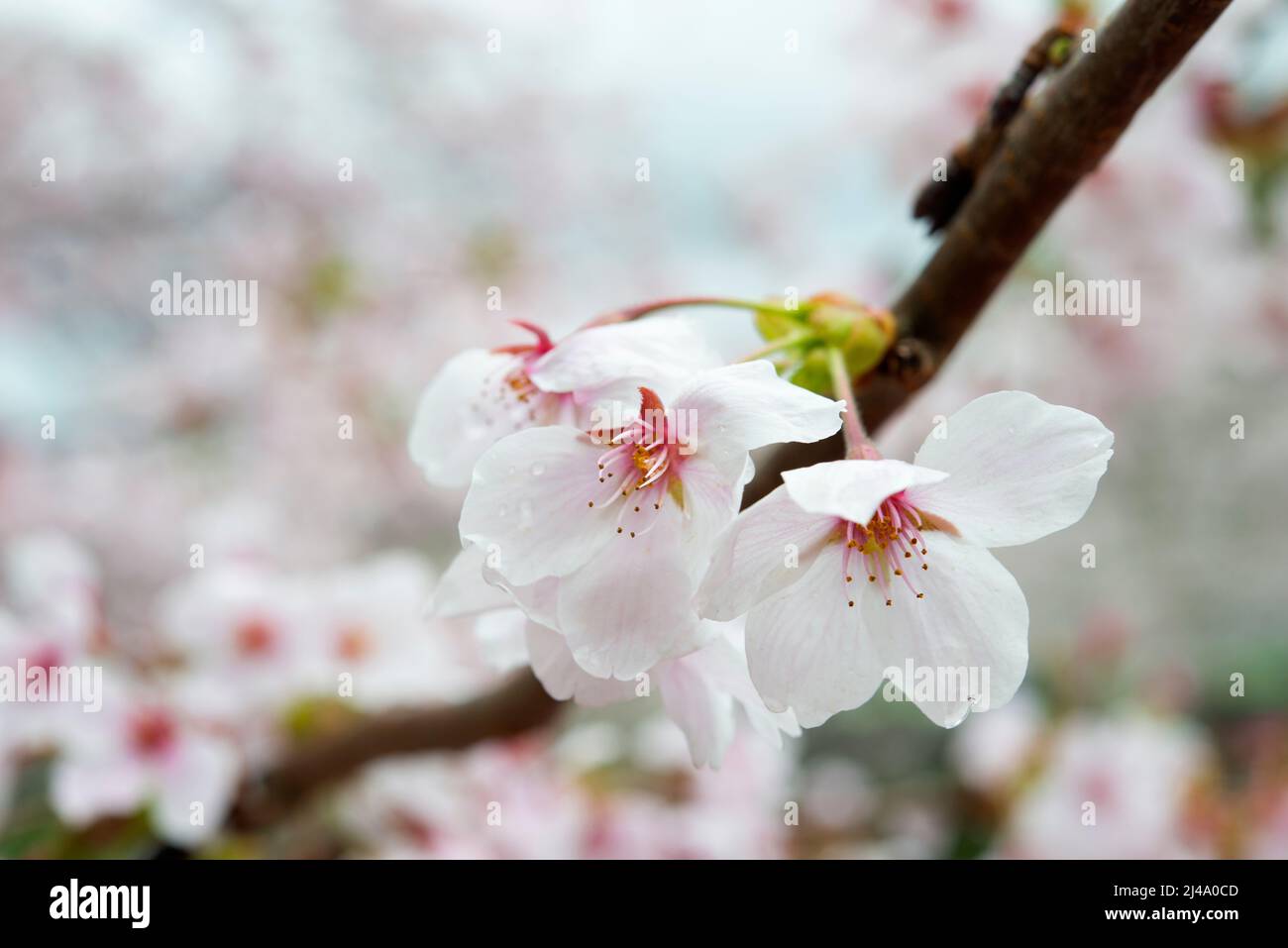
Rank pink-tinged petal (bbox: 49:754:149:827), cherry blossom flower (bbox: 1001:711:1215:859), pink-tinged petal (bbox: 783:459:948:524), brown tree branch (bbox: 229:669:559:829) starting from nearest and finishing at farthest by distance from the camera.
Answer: pink-tinged petal (bbox: 783:459:948:524) < brown tree branch (bbox: 229:669:559:829) < pink-tinged petal (bbox: 49:754:149:827) < cherry blossom flower (bbox: 1001:711:1215:859)

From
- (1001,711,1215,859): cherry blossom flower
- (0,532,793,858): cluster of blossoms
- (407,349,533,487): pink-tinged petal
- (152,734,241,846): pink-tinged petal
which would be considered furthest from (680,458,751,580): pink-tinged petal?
(1001,711,1215,859): cherry blossom flower

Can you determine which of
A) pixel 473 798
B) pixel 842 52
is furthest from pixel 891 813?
pixel 842 52

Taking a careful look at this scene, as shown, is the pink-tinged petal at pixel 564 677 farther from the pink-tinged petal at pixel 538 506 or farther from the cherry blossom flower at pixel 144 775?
the cherry blossom flower at pixel 144 775

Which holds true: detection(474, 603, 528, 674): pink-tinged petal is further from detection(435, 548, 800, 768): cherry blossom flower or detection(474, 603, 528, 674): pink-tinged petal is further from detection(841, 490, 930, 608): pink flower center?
detection(841, 490, 930, 608): pink flower center

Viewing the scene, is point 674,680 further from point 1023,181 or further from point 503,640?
point 1023,181

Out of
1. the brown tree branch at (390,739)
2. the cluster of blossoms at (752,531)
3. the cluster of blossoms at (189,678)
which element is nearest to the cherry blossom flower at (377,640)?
the cluster of blossoms at (189,678)
